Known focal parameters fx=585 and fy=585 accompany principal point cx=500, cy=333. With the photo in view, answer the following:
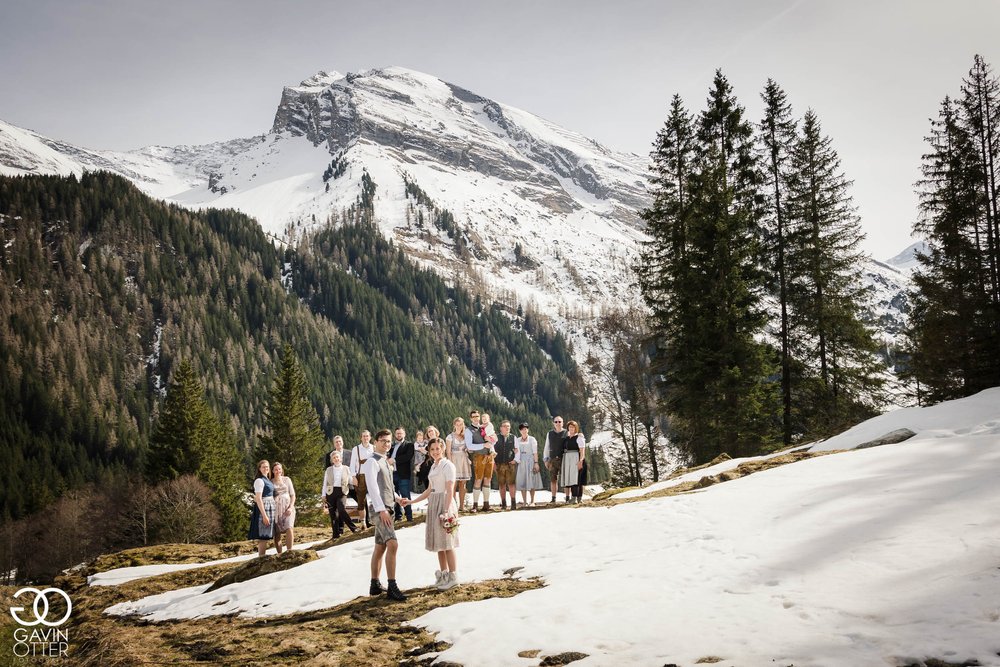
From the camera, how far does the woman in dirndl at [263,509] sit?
13.8 m

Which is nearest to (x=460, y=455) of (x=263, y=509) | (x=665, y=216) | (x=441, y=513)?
(x=263, y=509)

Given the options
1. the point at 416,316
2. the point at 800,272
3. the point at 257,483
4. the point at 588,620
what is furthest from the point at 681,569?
the point at 416,316

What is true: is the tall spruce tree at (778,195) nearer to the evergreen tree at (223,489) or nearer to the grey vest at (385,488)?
the grey vest at (385,488)

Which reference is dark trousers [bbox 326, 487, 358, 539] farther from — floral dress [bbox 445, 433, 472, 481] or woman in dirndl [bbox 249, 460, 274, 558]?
floral dress [bbox 445, 433, 472, 481]

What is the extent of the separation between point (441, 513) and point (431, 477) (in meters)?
0.55

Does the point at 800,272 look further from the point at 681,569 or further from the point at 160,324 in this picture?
the point at 160,324

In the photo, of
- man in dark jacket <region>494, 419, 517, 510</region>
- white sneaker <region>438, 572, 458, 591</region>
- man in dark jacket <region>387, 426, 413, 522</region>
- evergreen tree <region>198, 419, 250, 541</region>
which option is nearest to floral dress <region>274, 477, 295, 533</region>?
man in dark jacket <region>387, 426, 413, 522</region>

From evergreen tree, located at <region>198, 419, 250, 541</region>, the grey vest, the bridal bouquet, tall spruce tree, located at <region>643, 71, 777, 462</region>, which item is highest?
tall spruce tree, located at <region>643, 71, 777, 462</region>

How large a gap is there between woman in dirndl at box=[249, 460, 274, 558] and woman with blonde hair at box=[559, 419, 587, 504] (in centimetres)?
748

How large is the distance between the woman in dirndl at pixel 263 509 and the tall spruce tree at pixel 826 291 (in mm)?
19192

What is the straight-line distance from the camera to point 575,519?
12.3 metres

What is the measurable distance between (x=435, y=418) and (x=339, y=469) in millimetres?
131993

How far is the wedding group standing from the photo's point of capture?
348 inches

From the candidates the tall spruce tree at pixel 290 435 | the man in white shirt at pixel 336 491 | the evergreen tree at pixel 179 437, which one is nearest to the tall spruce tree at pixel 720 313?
the man in white shirt at pixel 336 491
